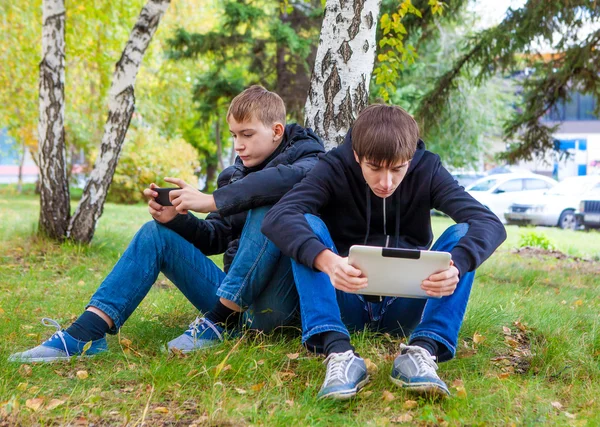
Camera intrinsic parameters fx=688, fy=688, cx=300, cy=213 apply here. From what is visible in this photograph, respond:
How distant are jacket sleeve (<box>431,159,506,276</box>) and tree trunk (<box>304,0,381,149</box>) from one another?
1.39 m

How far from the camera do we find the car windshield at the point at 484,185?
20141mm

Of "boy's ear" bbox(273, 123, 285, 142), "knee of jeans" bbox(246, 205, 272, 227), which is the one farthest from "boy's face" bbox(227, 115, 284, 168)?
"knee of jeans" bbox(246, 205, 272, 227)

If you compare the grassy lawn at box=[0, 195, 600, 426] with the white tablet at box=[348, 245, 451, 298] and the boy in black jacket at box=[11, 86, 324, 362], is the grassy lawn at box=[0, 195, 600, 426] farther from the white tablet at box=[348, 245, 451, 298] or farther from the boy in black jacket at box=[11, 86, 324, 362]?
the white tablet at box=[348, 245, 451, 298]

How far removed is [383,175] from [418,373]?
0.82 m

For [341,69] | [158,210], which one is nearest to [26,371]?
[158,210]

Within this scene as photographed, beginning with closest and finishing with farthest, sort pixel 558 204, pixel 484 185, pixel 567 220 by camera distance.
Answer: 1. pixel 558 204
2. pixel 567 220
3. pixel 484 185

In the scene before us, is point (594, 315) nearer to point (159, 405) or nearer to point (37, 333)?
point (159, 405)

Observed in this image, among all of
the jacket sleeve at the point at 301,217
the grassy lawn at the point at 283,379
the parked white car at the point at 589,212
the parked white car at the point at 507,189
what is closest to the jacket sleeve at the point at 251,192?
the jacket sleeve at the point at 301,217

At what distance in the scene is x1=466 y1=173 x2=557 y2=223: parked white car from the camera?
756 inches

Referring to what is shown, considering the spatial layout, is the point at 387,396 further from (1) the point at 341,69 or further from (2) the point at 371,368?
(1) the point at 341,69

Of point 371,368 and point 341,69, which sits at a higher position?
point 341,69

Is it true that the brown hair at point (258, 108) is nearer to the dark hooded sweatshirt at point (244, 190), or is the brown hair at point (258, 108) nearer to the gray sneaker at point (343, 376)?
the dark hooded sweatshirt at point (244, 190)

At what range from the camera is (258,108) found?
11.0 ft

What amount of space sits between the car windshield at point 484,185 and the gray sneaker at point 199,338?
17762 mm
